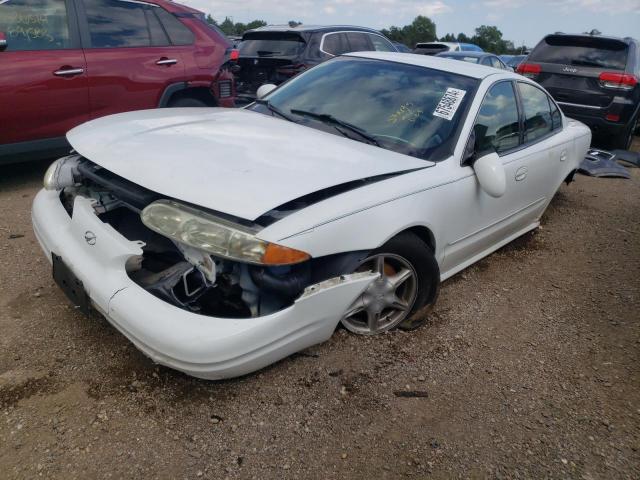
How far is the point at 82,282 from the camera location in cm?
221

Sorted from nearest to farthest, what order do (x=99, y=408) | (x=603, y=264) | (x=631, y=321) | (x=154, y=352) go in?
(x=154, y=352) → (x=99, y=408) → (x=631, y=321) → (x=603, y=264)

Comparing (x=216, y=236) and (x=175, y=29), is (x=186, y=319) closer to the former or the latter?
(x=216, y=236)

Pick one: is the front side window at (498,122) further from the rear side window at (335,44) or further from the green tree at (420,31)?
the green tree at (420,31)

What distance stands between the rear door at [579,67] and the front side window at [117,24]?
18.1ft

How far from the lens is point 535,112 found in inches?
150

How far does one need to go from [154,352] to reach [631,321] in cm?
287

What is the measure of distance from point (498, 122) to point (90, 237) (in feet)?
8.38

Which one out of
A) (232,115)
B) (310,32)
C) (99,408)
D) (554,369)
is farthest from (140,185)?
(310,32)

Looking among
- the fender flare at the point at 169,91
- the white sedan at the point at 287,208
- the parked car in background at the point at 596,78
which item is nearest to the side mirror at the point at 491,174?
the white sedan at the point at 287,208

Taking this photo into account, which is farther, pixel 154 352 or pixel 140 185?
pixel 140 185

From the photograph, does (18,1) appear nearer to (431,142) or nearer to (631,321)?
(431,142)

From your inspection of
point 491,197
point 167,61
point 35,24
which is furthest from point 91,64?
point 491,197

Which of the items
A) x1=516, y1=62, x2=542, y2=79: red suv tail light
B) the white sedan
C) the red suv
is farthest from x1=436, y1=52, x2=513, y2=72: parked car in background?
the white sedan

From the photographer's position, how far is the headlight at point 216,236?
1965 millimetres
